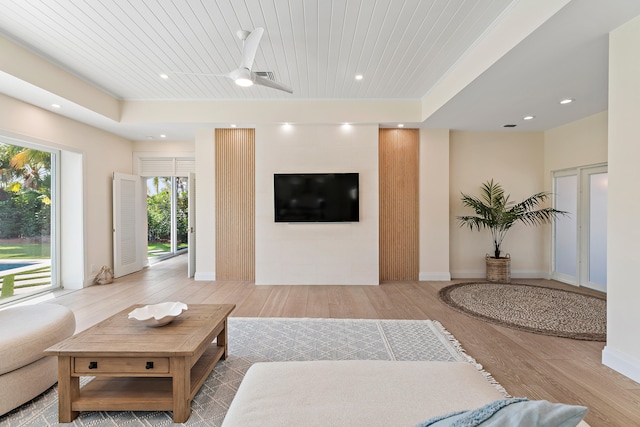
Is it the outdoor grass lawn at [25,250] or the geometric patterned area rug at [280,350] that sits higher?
the outdoor grass lawn at [25,250]

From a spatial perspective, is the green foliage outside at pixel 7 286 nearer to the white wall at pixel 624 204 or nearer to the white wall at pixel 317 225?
the white wall at pixel 317 225

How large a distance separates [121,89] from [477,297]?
5.99 metres

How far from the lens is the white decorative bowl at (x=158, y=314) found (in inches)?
75.4

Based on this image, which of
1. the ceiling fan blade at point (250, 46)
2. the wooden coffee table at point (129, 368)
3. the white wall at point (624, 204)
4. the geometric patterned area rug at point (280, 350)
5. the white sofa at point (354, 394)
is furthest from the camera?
the ceiling fan blade at point (250, 46)

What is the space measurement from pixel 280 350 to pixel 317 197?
8.90 ft

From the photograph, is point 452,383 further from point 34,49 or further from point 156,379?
point 34,49

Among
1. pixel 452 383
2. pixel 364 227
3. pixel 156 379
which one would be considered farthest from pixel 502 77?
pixel 156 379

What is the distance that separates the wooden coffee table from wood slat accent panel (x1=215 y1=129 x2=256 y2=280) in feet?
10.6

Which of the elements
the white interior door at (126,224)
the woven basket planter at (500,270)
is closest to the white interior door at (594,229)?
the woven basket planter at (500,270)

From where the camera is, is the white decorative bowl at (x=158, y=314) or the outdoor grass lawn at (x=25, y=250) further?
the outdoor grass lawn at (x=25, y=250)

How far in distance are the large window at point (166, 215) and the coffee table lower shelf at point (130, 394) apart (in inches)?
244

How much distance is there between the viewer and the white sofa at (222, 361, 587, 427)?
1033 mm

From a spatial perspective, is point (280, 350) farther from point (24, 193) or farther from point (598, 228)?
point (598, 228)

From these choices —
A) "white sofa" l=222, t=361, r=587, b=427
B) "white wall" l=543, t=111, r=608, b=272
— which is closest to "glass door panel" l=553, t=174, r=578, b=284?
"white wall" l=543, t=111, r=608, b=272
